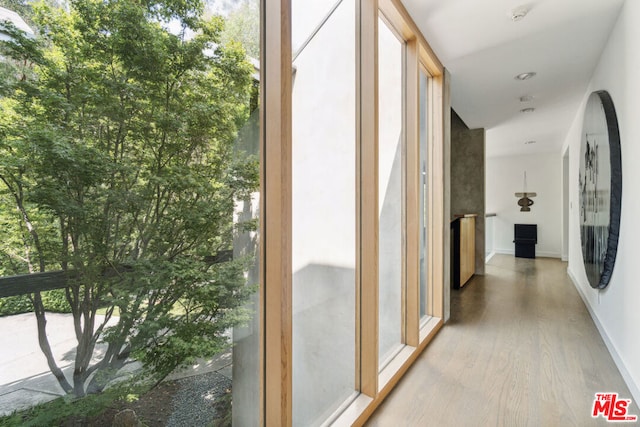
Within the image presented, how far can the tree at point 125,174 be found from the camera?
0.58m

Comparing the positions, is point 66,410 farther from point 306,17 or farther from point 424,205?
point 424,205

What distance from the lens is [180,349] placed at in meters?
0.86

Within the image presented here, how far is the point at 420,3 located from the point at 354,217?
1537mm

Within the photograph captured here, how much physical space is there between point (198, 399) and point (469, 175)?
539 centimetres

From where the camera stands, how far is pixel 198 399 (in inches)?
35.6

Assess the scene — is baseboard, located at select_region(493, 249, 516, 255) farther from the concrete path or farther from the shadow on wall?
the concrete path

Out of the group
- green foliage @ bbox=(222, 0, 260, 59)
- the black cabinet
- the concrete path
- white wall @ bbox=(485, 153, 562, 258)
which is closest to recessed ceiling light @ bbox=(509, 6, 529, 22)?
green foliage @ bbox=(222, 0, 260, 59)

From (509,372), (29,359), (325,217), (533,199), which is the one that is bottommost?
(509,372)

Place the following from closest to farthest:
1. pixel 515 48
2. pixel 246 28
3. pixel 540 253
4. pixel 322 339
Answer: pixel 246 28, pixel 322 339, pixel 515 48, pixel 540 253

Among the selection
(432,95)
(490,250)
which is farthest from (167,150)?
(490,250)

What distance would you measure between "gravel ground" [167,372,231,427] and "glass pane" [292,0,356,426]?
81 centimetres

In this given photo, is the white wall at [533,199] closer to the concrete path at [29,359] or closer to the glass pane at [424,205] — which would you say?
the glass pane at [424,205]

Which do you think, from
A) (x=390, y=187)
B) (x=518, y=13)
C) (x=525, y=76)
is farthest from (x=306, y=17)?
(x=525, y=76)

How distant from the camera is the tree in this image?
0.58 m
